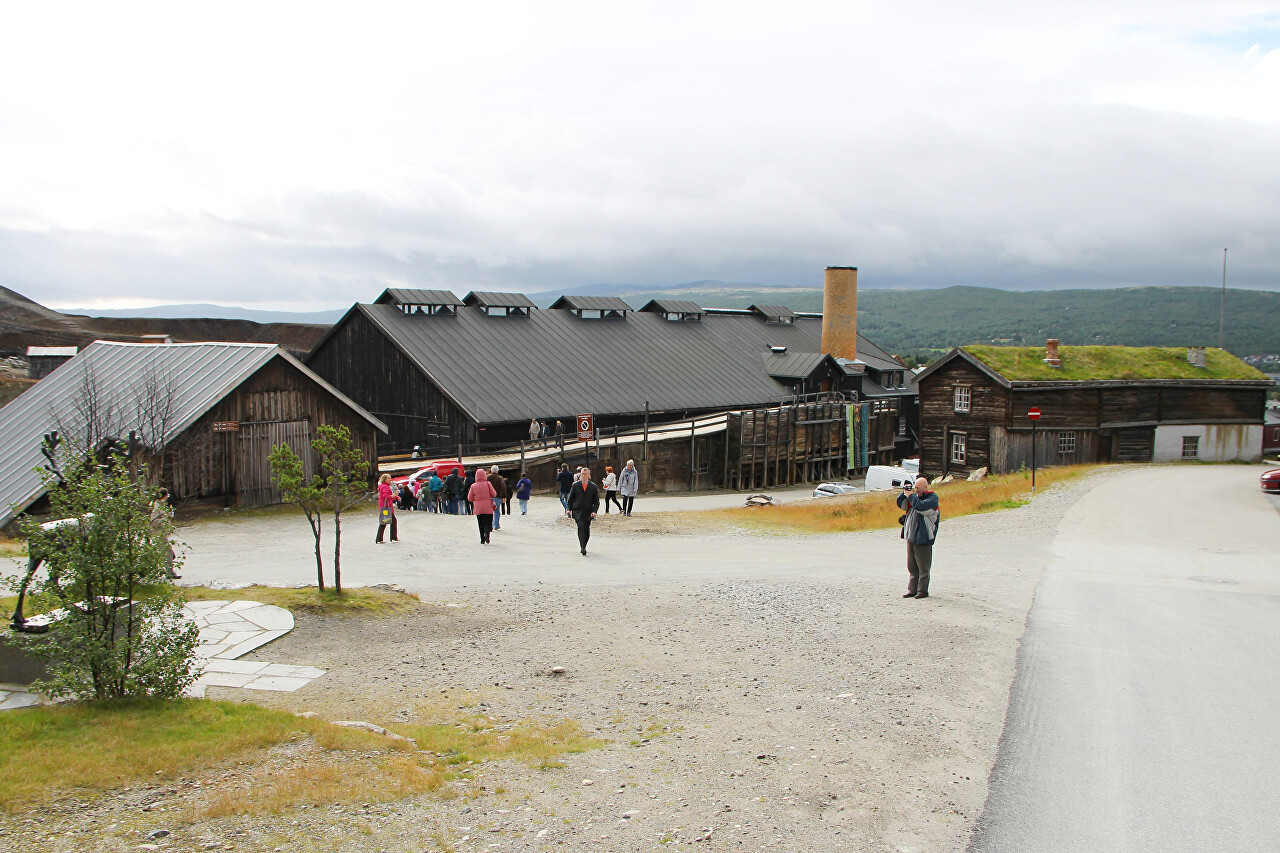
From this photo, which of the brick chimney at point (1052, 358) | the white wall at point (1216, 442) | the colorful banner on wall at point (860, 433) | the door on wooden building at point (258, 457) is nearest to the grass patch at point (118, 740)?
the door on wooden building at point (258, 457)

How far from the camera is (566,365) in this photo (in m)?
49.8

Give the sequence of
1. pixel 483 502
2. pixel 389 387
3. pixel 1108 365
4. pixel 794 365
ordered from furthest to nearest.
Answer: pixel 794 365, pixel 389 387, pixel 1108 365, pixel 483 502

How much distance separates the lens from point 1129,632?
11.8 m

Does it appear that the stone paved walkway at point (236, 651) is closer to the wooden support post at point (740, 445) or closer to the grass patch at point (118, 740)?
the grass patch at point (118, 740)

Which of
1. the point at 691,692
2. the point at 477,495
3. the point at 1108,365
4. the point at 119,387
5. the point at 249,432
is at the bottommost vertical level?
the point at 691,692

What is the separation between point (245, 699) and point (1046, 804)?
721 cm

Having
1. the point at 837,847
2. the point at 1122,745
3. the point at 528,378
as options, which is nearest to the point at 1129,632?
the point at 1122,745

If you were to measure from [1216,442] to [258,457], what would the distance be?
41.6 metres

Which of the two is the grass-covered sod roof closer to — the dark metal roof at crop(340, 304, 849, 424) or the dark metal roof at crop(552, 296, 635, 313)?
the dark metal roof at crop(340, 304, 849, 424)

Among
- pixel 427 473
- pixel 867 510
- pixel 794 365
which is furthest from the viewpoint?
pixel 794 365

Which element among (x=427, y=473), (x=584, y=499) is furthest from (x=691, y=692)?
(x=427, y=473)

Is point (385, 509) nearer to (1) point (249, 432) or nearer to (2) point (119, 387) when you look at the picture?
(1) point (249, 432)

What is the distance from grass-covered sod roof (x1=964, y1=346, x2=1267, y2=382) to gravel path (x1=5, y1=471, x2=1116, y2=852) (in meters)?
26.4

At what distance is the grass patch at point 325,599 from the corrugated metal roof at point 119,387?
42.2 ft
